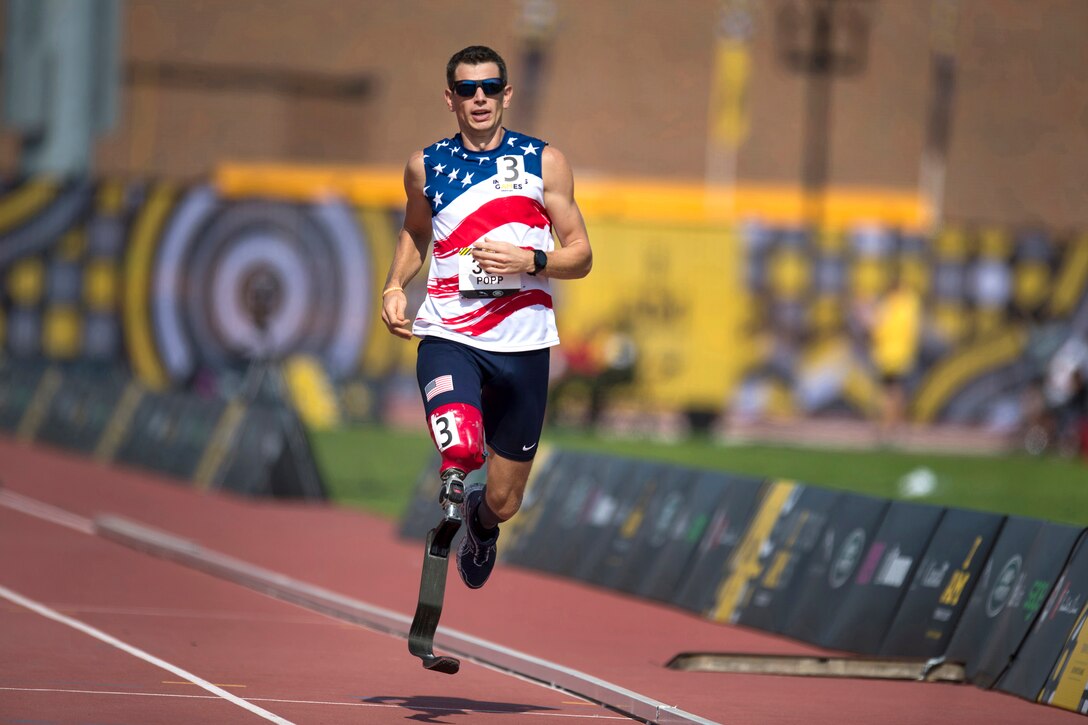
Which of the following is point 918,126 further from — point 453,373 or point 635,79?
point 453,373

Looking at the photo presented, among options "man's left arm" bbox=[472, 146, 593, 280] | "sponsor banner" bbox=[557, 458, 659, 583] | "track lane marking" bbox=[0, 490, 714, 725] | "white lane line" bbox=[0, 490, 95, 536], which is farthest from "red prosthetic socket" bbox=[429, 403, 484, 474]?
"white lane line" bbox=[0, 490, 95, 536]

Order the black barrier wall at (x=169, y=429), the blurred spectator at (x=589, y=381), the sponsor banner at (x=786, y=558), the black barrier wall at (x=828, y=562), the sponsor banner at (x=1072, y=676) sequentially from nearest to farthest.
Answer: the sponsor banner at (x=1072, y=676) < the black barrier wall at (x=828, y=562) < the sponsor banner at (x=786, y=558) < the black barrier wall at (x=169, y=429) < the blurred spectator at (x=589, y=381)

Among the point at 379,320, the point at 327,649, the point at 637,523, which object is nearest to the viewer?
the point at 327,649

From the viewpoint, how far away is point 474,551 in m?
9.03

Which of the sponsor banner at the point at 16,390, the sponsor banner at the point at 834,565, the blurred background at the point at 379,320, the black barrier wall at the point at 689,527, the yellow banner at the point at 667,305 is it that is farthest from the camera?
the yellow banner at the point at 667,305

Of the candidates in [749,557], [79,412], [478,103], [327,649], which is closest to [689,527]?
[749,557]

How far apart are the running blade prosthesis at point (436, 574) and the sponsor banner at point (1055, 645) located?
2.81 metres

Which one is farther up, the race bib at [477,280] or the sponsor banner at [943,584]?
the race bib at [477,280]

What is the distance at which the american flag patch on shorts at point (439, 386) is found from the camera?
8445 millimetres

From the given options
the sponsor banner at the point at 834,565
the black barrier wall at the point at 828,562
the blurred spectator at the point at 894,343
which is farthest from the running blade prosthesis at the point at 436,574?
the blurred spectator at the point at 894,343

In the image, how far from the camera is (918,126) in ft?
176

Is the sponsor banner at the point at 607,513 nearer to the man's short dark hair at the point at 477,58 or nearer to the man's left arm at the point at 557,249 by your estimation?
the man's left arm at the point at 557,249

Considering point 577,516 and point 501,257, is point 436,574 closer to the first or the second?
point 501,257

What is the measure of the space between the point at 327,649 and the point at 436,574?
76.4 inches
